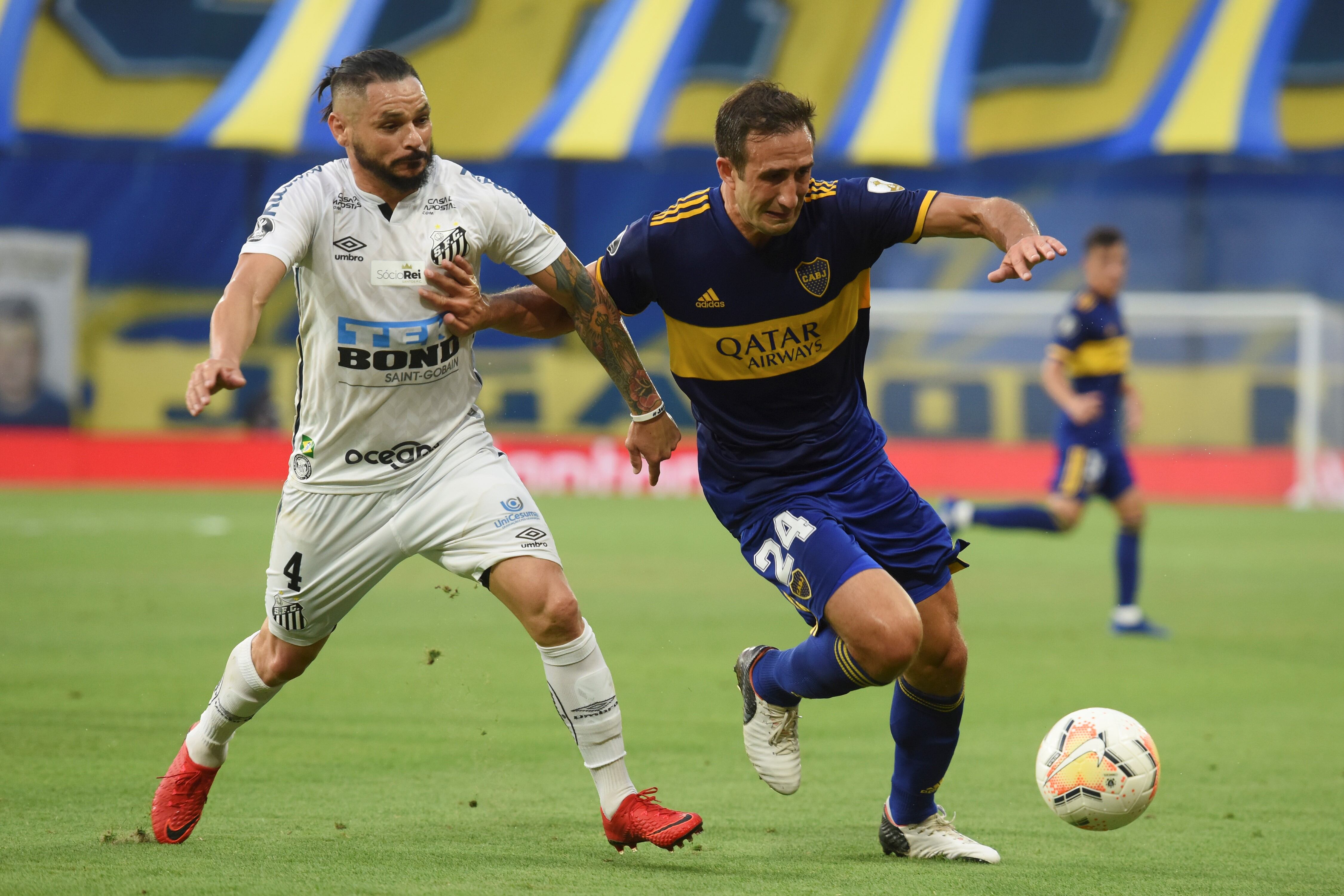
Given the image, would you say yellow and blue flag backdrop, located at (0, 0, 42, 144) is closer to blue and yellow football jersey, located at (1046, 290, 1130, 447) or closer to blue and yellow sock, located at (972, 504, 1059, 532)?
blue and yellow sock, located at (972, 504, 1059, 532)

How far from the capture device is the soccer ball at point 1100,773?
176 inches

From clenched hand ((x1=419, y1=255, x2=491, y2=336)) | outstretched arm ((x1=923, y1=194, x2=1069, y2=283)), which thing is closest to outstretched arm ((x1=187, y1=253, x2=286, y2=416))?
clenched hand ((x1=419, y1=255, x2=491, y2=336))

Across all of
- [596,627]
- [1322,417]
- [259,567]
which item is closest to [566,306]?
[596,627]

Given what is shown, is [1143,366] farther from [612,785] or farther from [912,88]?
[612,785]

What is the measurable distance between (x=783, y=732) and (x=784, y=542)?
575mm

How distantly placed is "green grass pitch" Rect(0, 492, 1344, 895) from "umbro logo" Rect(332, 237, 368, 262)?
1630mm

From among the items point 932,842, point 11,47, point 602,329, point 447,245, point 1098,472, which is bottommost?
point 1098,472

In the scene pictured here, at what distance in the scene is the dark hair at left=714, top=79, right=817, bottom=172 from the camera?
434 centimetres

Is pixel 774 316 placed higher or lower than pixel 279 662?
higher

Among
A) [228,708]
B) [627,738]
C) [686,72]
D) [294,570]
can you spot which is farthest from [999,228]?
[686,72]

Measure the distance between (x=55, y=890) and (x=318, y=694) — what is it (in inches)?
134

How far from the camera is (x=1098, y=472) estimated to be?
9.73 metres

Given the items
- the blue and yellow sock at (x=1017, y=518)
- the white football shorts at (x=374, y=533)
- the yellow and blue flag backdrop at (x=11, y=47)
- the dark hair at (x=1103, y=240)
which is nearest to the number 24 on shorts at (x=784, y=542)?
the white football shorts at (x=374, y=533)

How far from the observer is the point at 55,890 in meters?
3.88
